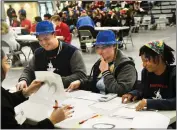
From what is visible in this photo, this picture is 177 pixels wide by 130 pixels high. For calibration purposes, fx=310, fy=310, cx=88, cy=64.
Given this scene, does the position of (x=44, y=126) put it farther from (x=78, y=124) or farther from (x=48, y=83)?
(x=48, y=83)

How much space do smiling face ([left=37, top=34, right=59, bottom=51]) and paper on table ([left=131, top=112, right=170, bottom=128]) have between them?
62.9 inches

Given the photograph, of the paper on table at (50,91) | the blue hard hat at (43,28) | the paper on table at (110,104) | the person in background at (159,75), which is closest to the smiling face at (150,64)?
the person in background at (159,75)

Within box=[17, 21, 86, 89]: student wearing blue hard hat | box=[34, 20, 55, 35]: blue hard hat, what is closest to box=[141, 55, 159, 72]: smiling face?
box=[17, 21, 86, 89]: student wearing blue hard hat

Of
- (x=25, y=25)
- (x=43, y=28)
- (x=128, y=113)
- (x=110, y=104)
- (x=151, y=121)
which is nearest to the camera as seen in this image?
(x=151, y=121)

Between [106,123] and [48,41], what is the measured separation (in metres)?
1.56

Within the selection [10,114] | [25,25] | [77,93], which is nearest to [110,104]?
[77,93]

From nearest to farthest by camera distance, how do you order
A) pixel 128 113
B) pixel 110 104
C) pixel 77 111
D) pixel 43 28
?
pixel 128 113 → pixel 77 111 → pixel 110 104 → pixel 43 28

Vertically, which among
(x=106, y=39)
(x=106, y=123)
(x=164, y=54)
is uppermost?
(x=106, y=39)

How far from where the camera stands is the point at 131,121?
2.14 metres

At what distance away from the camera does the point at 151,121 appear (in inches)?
81.9

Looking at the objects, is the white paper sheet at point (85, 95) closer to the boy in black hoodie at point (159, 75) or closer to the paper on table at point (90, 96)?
the paper on table at point (90, 96)

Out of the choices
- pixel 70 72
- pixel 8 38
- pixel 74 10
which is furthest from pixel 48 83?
pixel 74 10

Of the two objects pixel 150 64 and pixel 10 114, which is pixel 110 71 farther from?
pixel 10 114

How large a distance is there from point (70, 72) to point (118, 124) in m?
1.53
